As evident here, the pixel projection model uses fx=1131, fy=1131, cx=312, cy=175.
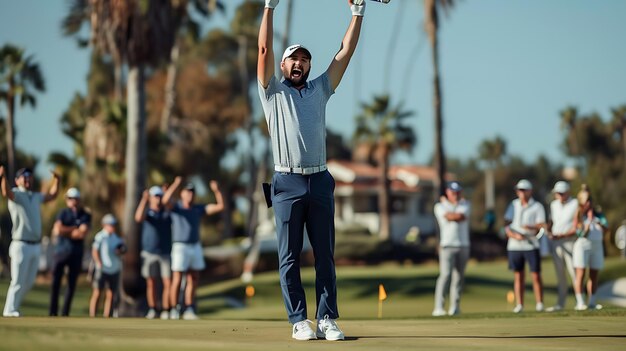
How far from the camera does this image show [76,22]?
32.5 meters

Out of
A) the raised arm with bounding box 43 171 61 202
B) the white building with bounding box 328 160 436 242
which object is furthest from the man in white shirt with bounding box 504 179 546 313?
the white building with bounding box 328 160 436 242

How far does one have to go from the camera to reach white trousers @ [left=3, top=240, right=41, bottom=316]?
13.4 meters

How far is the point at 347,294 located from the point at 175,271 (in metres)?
15.2

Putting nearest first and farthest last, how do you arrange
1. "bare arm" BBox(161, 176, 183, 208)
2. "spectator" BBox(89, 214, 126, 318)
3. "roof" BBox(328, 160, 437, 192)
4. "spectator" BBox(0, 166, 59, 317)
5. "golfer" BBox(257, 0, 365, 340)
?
"golfer" BBox(257, 0, 365, 340) < "spectator" BBox(0, 166, 59, 317) < "bare arm" BBox(161, 176, 183, 208) < "spectator" BBox(89, 214, 126, 318) < "roof" BBox(328, 160, 437, 192)

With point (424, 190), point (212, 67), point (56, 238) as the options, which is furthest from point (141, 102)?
point (424, 190)

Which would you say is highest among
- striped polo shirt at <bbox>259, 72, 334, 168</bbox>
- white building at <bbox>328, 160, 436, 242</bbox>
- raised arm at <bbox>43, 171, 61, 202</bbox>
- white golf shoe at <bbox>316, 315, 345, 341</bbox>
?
striped polo shirt at <bbox>259, 72, 334, 168</bbox>

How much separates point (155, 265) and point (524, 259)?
5.50m

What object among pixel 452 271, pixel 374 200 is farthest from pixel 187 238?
pixel 374 200

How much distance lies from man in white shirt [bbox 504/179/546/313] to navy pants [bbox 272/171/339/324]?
8431 millimetres

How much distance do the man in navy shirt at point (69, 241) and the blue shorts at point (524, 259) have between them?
20.6ft

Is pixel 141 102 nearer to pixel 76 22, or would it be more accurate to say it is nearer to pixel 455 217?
pixel 76 22

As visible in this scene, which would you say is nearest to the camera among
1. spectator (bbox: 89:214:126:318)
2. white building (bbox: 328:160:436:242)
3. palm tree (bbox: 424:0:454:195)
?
spectator (bbox: 89:214:126:318)

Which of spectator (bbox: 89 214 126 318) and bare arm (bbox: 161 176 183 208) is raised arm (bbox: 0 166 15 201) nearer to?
bare arm (bbox: 161 176 183 208)

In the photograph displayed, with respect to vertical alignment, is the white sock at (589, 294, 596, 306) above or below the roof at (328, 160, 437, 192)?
below
